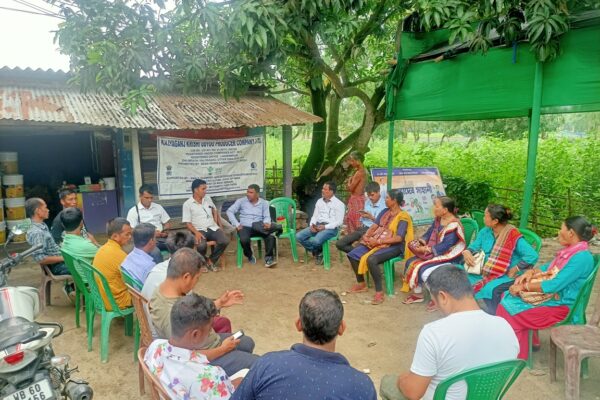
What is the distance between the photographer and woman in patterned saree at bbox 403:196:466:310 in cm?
465

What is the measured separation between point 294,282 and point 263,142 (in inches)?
123

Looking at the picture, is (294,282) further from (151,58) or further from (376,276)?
(151,58)

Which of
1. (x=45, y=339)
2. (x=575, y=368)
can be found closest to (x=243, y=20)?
(x=45, y=339)

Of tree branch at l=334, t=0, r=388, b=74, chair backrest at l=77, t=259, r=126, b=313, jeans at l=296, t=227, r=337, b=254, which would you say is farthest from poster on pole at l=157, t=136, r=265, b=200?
chair backrest at l=77, t=259, r=126, b=313

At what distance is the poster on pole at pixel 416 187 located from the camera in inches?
289

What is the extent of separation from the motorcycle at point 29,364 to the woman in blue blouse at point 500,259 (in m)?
3.33

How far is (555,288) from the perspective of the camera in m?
3.33

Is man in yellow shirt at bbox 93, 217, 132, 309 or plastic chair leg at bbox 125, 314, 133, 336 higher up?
man in yellow shirt at bbox 93, 217, 132, 309

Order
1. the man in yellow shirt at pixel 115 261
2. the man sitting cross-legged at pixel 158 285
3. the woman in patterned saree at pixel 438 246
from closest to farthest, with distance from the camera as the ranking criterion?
1. the man sitting cross-legged at pixel 158 285
2. the man in yellow shirt at pixel 115 261
3. the woman in patterned saree at pixel 438 246

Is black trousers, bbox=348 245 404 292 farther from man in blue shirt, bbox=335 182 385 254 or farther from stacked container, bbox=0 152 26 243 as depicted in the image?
stacked container, bbox=0 152 26 243

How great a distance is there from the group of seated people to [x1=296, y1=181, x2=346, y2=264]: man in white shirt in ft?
0.05

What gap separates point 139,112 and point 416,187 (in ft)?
15.1

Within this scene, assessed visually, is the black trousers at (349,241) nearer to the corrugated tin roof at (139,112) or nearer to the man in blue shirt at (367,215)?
the man in blue shirt at (367,215)

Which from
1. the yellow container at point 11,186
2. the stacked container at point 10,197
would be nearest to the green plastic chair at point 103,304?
the stacked container at point 10,197
